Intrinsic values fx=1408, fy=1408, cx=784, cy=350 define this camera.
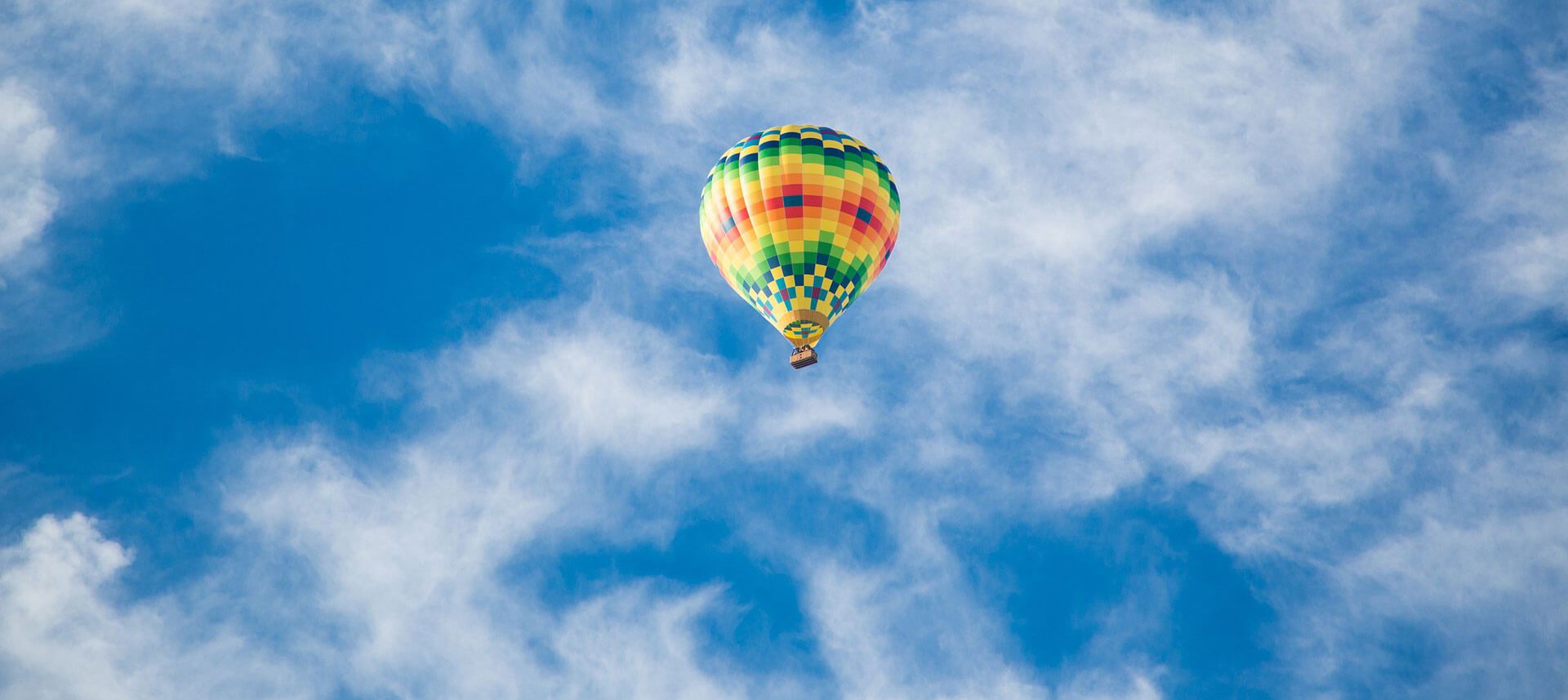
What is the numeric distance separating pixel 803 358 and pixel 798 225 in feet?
15.2

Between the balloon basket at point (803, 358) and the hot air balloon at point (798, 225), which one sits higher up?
the hot air balloon at point (798, 225)

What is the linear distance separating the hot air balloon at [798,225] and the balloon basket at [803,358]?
28mm

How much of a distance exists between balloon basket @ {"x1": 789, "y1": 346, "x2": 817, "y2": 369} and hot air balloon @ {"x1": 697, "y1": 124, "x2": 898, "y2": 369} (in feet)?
0.09

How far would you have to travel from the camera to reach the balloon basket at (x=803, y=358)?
48.5 metres

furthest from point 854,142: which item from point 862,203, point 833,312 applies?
point 833,312

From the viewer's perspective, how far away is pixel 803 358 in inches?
1912

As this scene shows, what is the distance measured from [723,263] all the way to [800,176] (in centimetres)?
427

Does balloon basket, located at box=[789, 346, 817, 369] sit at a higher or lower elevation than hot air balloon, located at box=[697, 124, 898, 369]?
lower

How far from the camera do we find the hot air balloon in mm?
49062

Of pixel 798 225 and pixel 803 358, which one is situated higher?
pixel 798 225

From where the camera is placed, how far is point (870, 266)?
50938 mm

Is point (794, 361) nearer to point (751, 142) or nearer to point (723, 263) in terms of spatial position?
point (723, 263)

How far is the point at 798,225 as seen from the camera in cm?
4903

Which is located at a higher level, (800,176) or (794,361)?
(800,176)
